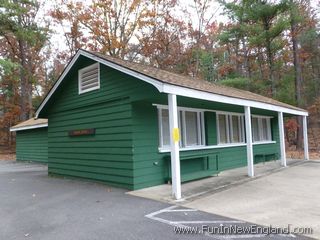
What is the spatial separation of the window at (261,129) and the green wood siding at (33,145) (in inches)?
444

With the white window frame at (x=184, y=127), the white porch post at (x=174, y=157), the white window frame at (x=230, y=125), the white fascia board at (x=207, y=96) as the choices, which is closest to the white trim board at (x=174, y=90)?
the white fascia board at (x=207, y=96)

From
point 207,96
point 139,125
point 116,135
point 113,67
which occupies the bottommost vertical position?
point 116,135

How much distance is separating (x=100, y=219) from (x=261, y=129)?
11.1 meters

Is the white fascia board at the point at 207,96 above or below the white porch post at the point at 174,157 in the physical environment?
above

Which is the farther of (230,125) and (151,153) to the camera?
(230,125)

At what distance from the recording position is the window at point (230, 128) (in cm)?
1098

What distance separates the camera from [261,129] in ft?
45.8

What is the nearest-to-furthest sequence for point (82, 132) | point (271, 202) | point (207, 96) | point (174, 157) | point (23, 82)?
point (271, 202) < point (174, 157) < point (207, 96) < point (82, 132) < point (23, 82)

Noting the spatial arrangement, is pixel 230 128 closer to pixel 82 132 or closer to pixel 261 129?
pixel 261 129

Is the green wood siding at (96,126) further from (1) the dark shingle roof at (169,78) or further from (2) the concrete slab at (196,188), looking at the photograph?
(2) the concrete slab at (196,188)

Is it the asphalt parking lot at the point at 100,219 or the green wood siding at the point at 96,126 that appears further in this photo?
the green wood siding at the point at 96,126

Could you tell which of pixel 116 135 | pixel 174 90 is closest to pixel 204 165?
pixel 116 135

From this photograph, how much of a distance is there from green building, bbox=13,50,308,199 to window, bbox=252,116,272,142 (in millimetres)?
1679

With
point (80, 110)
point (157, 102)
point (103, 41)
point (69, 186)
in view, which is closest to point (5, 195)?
point (69, 186)
